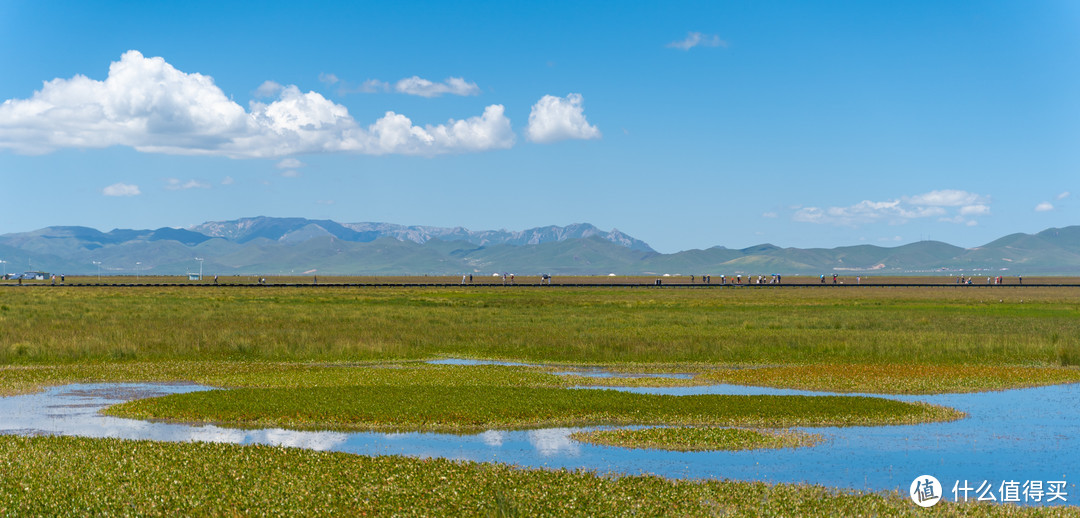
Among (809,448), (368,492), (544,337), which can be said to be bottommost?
(809,448)

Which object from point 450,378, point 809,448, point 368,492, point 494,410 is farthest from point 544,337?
point 368,492

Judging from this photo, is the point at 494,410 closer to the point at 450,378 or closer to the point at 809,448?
the point at 450,378

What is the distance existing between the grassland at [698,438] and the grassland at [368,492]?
486 centimetres

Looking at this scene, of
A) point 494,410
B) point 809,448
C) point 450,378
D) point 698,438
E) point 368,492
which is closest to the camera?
point 368,492

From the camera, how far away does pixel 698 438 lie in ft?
84.5

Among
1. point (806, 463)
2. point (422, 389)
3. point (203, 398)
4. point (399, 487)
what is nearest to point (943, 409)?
point (806, 463)

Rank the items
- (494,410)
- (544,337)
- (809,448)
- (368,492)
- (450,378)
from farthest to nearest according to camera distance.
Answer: (544,337)
(450,378)
(494,410)
(809,448)
(368,492)

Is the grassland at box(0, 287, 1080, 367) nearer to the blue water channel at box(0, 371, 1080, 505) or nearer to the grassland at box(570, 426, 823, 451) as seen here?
the blue water channel at box(0, 371, 1080, 505)

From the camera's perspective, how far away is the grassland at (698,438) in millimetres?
25062

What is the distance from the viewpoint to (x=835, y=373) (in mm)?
41531

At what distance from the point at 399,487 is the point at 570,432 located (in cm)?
956

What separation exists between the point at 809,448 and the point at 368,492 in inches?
492

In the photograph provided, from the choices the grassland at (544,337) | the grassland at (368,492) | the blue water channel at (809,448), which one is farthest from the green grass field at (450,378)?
the blue water channel at (809,448)

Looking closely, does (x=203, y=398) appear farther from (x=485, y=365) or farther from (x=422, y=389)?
(x=485, y=365)
